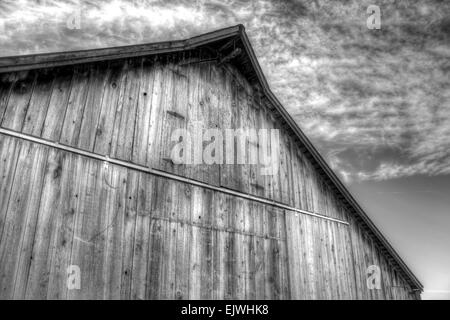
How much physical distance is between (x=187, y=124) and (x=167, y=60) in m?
1.43

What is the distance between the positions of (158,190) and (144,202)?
0.37 meters

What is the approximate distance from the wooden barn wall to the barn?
20 millimetres

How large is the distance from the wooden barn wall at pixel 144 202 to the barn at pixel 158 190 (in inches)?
0.8

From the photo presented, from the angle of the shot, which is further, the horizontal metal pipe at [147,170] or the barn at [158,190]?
the horizontal metal pipe at [147,170]

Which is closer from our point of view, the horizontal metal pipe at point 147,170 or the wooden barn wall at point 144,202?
the wooden barn wall at point 144,202

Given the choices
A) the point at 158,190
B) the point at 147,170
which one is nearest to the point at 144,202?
the point at 158,190

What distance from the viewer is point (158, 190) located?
657 centimetres

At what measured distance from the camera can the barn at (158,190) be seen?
525cm

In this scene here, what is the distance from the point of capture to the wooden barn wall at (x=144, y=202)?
5191mm

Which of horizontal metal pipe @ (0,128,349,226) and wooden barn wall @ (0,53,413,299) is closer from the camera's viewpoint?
wooden barn wall @ (0,53,413,299)

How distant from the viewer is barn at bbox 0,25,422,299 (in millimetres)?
5246

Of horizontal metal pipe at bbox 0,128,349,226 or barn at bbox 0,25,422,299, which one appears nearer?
barn at bbox 0,25,422,299
